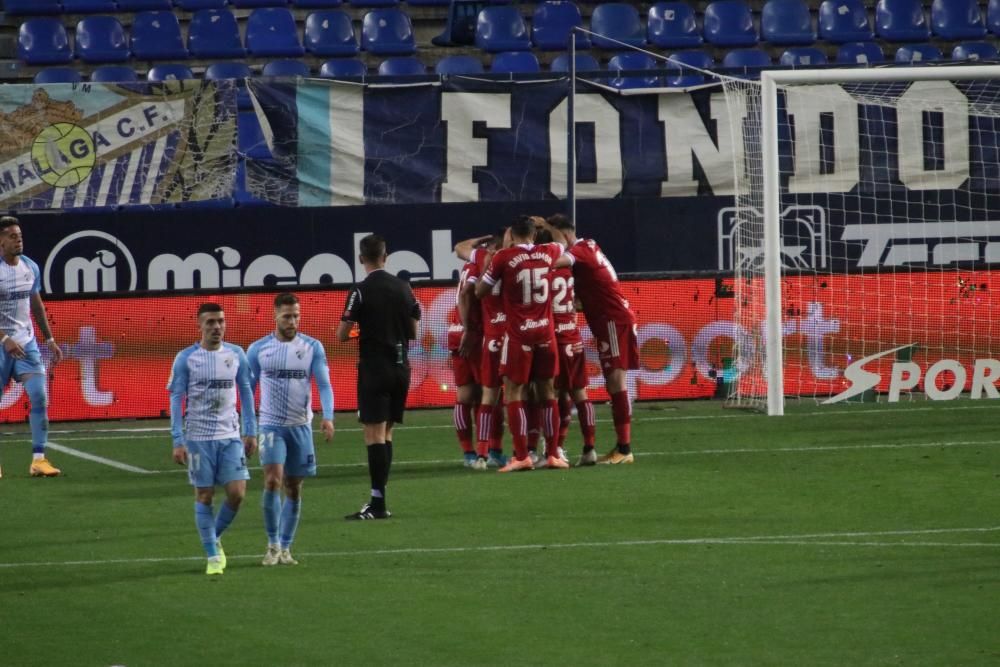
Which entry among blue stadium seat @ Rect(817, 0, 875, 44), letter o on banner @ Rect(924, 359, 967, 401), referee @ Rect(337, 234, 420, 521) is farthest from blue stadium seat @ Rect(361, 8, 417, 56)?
referee @ Rect(337, 234, 420, 521)

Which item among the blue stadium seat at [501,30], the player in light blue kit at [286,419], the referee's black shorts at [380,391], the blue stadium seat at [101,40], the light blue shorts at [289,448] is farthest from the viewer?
the blue stadium seat at [501,30]

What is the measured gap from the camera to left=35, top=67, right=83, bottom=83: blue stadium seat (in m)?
21.9

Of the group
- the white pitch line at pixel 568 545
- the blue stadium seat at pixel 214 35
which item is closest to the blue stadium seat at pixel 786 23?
the blue stadium seat at pixel 214 35

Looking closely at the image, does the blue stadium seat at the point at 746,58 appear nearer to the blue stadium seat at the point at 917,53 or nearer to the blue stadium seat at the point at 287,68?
the blue stadium seat at the point at 917,53

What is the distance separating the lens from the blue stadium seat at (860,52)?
890 inches

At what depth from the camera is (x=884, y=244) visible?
1942cm

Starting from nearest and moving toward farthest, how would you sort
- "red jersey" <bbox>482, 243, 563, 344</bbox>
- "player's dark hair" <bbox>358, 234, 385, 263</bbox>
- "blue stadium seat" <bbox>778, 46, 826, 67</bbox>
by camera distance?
"player's dark hair" <bbox>358, 234, 385, 263</bbox> < "red jersey" <bbox>482, 243, 563, 344</bbox> < "blue stadium seat" <bbox>778, 46, 826, 67</bbox>

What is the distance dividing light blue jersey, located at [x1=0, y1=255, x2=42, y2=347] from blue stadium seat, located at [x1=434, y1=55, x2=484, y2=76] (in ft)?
29.4

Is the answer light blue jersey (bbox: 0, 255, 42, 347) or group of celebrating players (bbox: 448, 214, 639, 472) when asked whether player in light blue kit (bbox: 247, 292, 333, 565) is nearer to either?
group of celebrating players (bbox: 448, 214, 639, 472)

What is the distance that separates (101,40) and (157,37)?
0.74 metres

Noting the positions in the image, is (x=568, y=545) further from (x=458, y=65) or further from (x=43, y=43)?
(x=43, y=43)

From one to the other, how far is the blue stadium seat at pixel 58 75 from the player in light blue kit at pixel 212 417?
13375 millimetres

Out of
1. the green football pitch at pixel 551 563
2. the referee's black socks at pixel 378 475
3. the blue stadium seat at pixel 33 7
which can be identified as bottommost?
the green football pitch at pixel 551 563

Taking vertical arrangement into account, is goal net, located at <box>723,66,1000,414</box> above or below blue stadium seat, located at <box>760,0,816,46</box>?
below
